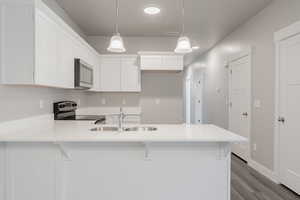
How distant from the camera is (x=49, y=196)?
201 centimetres

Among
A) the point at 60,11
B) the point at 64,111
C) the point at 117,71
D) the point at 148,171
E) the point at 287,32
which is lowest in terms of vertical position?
the point at 148,171

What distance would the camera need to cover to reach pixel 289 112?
2.86m

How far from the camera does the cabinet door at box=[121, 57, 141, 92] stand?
4.38m

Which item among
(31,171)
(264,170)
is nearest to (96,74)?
(31,171)

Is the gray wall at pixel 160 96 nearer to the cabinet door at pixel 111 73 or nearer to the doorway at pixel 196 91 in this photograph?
the cabinet door at pixel 111 73

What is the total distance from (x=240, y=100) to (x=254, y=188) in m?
1.90

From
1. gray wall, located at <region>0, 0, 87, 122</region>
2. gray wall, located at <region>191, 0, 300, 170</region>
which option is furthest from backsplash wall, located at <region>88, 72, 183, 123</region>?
gray wall, located at <region>0, 0, 87, 122</region>

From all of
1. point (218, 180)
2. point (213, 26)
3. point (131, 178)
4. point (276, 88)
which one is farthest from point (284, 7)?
point (131, 178)

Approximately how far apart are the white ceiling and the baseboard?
2626 millimetres

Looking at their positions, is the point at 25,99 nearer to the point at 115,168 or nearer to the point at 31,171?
the point at 31,171

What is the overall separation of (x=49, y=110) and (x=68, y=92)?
0.80 m

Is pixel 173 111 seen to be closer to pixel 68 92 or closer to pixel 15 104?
pixel 68 92

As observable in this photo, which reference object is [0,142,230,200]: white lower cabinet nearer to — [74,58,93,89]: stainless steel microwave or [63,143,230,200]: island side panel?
[63,143,230,200]: island side panel

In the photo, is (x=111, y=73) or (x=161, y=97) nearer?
(x=111, y=73)
